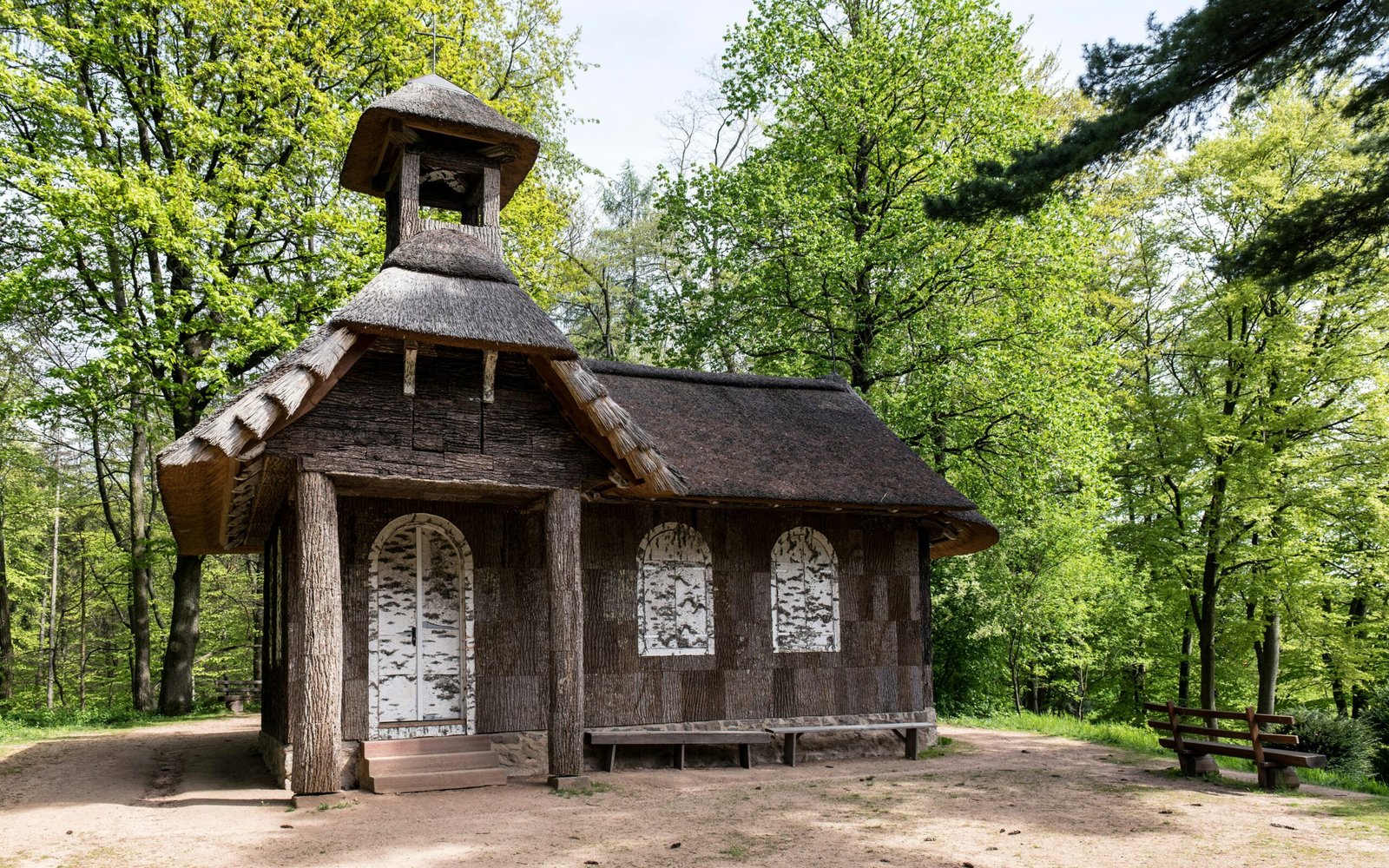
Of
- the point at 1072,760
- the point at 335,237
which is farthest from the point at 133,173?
the point at 1072,760

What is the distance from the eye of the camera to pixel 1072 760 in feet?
43.6

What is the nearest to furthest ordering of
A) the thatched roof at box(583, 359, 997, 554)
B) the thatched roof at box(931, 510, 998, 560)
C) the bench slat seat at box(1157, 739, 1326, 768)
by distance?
the bench slat seat at box(1157, 739, 1326, 768), the thatched roof at box(583, 359, 997, 554), the thatched roof at box(931, 510, 998, 560)

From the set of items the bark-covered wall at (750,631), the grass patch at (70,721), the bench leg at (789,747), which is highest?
the bark-covered wall at (750,631)

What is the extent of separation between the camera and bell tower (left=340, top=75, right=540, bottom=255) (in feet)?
39.2

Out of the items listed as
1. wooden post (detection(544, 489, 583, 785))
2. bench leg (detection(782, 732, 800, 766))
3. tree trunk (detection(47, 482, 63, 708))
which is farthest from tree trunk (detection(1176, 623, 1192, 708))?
tree trunk (detection(47, 482, 63, 708))

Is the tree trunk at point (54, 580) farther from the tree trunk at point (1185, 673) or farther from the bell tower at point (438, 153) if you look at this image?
the tree trunk at point (1185, 673)

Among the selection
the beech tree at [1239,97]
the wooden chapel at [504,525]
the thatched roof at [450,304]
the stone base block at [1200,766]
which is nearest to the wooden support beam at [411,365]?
the wooden chapel at [504,525]

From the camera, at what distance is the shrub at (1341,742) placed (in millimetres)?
13602

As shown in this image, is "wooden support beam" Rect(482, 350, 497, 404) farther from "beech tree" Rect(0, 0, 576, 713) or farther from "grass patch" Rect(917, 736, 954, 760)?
"beech tree" Rect(0, 0, 576, 713)

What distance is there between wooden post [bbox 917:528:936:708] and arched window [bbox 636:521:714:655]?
3.59m

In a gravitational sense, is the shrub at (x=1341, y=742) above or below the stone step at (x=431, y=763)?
below

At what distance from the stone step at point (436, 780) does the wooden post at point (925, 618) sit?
669 centimetres

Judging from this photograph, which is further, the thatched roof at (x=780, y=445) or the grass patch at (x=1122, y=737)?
the thatched roof at (x=780, y=445)

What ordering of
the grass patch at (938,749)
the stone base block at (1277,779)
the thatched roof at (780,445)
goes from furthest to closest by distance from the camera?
1. the grass patch at (938,749)
2. the thatched roof at (780,445)
3. the stone base block at (1277,779)
